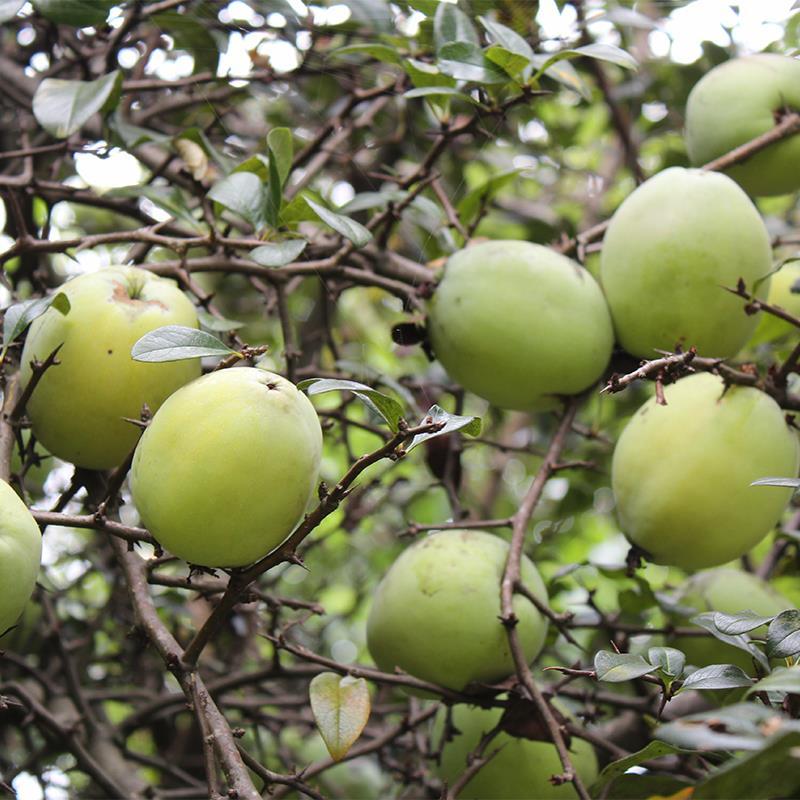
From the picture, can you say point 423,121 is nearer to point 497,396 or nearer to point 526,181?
point 526,181

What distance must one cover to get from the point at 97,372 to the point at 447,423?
1.18 feet

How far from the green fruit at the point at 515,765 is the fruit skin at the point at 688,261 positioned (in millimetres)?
470

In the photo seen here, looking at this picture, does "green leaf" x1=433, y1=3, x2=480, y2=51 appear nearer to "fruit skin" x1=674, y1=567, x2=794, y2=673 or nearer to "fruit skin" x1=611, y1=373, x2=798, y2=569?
"fruit skin" x1=611, y1=373, x2=798, y2=569

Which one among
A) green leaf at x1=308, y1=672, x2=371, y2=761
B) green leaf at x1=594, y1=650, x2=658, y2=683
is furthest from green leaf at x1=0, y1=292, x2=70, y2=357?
green leaf at x1=594, y1=650, x2=658, y2=683

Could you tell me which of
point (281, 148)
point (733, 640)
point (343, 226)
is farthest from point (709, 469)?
point (281, 148)

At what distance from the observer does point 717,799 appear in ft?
1.88

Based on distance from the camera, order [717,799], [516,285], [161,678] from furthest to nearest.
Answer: [161,678] < [516,285] < [717,799]

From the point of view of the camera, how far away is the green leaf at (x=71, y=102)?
3.58 feet

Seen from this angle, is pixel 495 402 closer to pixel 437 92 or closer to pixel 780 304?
pixel 437 92

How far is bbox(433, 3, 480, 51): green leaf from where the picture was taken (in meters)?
1.18

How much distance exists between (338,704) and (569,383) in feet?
1.64

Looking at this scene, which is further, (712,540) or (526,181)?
(526,181)

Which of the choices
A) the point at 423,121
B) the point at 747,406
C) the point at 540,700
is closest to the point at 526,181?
the point at 423,121

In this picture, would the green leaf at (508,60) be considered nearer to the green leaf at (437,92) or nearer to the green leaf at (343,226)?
the green leaf at (437,92)
